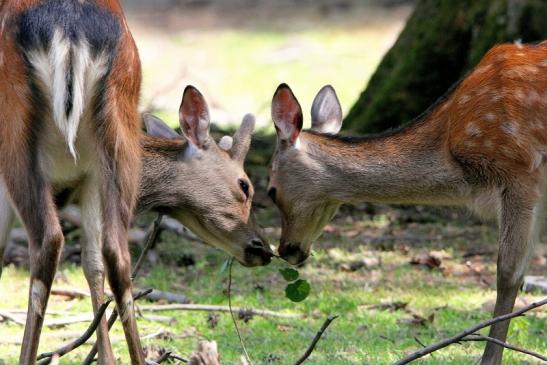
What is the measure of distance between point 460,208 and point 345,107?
8.03m

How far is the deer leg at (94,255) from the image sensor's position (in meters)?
5.97

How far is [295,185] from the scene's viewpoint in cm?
731

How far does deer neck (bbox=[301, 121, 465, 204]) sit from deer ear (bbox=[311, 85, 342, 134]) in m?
0.27

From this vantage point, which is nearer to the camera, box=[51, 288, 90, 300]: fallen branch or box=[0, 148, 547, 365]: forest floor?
box=[0, 148, 547, 365]: forest floor

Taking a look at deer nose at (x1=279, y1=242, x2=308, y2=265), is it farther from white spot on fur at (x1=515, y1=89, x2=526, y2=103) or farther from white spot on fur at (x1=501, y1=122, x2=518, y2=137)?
white spot on fur at (x1=515, y1=89, x2=526, y2=103)

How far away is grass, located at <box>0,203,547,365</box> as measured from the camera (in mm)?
6641

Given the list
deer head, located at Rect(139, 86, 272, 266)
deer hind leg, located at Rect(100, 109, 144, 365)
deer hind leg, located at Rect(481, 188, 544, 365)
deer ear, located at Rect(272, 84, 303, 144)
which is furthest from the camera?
deer ear, located at Rect(272, 84, 303, 144)

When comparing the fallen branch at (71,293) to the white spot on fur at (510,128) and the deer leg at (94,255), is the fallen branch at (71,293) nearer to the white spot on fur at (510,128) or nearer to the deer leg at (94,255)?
the deer leg at (94,255)

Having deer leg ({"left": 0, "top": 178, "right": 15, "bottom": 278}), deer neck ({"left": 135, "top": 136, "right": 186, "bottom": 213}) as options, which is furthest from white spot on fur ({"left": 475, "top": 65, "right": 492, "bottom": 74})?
deer leg ({"left": 0, "top": 178, "right": 15, "bottom": 278})

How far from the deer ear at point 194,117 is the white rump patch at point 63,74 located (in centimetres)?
159

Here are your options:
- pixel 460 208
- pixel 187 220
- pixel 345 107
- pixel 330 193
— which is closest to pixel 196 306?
pixel 187 220

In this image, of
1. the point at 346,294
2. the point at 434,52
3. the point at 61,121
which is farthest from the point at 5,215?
the point at 434,52

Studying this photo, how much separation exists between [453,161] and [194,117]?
4.88 feet

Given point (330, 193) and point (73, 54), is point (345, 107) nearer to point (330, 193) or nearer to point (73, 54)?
point (330, 193)
